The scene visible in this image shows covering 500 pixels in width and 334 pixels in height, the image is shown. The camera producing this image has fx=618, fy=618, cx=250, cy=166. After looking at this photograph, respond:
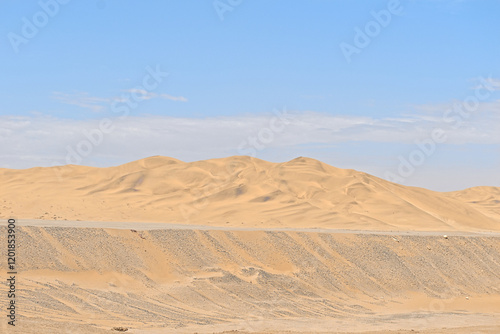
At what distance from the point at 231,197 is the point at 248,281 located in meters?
32.9

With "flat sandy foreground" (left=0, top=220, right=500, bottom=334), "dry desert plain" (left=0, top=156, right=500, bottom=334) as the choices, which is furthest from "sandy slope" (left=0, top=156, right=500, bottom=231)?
"flat sandy foreground" (left=0, top=220, right=500, bottom=334)

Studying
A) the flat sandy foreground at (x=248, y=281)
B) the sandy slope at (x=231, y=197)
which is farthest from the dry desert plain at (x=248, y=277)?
the sandy slope at (x=231, y=197)

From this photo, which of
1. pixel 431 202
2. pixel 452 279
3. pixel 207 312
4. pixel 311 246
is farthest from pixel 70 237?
pixel 431 202

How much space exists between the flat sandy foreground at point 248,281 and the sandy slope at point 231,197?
45.0 feet

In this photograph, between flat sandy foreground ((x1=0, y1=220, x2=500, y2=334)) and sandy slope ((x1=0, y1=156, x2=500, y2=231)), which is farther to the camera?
sandy slope ((x1=0, y1=156, x2=500, y2=231))

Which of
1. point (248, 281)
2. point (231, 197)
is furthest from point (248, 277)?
point (231, 197)

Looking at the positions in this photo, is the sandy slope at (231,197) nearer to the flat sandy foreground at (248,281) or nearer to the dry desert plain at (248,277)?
the dry desert plain at (248,277)

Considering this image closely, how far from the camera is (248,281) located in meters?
32.6

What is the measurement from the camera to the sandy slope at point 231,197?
56219 millimetres

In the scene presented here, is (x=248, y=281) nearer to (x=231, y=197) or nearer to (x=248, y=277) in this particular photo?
(x=248, y=277)

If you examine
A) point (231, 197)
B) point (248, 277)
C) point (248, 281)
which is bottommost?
point (248, 281)

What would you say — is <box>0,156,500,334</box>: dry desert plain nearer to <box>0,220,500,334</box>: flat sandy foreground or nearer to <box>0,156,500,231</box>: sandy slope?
<box>0,220,500,334</box>: flat sandy foreground

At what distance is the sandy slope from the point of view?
56.2 metres

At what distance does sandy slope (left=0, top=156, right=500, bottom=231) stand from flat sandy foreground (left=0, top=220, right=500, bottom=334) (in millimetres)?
13702
